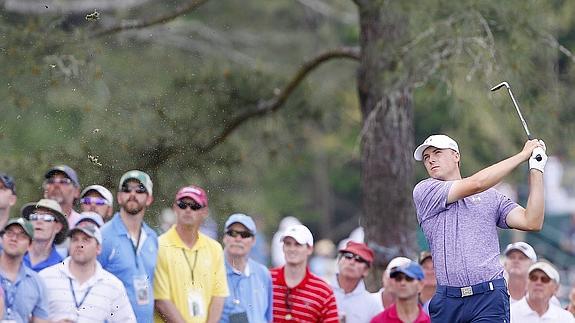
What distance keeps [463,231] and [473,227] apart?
7 centimetres

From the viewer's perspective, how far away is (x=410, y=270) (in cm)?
1142

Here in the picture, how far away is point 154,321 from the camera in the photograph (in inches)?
414

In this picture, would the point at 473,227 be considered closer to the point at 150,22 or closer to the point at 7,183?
the point at 7,183

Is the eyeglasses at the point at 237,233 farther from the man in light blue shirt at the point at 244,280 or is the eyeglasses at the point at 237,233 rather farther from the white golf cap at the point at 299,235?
the white golf cap at the point at 299,235

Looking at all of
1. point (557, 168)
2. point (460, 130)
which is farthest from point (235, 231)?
point (557, 168)

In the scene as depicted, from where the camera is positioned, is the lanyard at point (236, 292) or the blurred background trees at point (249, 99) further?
the blurred background trees at point (249, 99)

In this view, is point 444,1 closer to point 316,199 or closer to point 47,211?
point 47,211

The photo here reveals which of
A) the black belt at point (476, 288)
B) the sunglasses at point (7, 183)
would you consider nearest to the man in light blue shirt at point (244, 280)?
the sunglasses at point (7, 183)

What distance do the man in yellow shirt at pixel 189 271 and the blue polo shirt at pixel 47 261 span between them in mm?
786

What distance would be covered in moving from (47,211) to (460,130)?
325 inches

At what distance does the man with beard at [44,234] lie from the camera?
10094 mm

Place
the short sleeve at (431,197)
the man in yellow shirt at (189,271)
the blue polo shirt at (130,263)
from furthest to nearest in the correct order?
1. the man in yellow shirt at (189,271)
2. the blue polo shirt at (130,263)
3. the short sleeve at (431,197)

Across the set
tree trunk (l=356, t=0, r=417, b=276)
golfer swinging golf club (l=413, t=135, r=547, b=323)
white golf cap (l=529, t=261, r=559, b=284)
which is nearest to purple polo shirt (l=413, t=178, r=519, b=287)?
golfer swinging golf club (l=413, t=135, r=547, b=323)

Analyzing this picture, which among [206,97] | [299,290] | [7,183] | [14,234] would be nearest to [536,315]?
[299,290]
